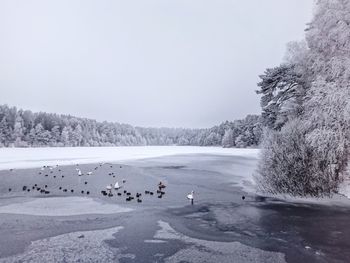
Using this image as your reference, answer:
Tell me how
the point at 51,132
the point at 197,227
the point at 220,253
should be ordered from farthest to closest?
the point at 51,132, the point at 197,227, the point at 220,253

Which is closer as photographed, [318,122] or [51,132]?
[318,122]

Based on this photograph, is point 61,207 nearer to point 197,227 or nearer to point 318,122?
point 197,227

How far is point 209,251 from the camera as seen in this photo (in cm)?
1085

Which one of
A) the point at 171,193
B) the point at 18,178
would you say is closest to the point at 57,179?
the point at 18,178

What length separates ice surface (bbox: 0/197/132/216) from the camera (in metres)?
16.6

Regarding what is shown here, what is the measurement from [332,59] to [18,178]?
26947 millimetres

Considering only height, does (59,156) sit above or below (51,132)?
below

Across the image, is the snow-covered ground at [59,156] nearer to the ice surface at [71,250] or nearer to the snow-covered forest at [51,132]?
the snow-covered forest at [51,132]

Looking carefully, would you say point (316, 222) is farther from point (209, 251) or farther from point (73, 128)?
point (73, 128)

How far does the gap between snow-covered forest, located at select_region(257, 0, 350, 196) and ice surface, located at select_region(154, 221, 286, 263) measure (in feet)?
32.5

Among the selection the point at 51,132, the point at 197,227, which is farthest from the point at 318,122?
the point at 51,132

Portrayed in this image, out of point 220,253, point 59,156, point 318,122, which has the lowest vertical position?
point 220,253

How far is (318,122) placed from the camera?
19094mm

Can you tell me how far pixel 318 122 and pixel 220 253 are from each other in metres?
11.8
